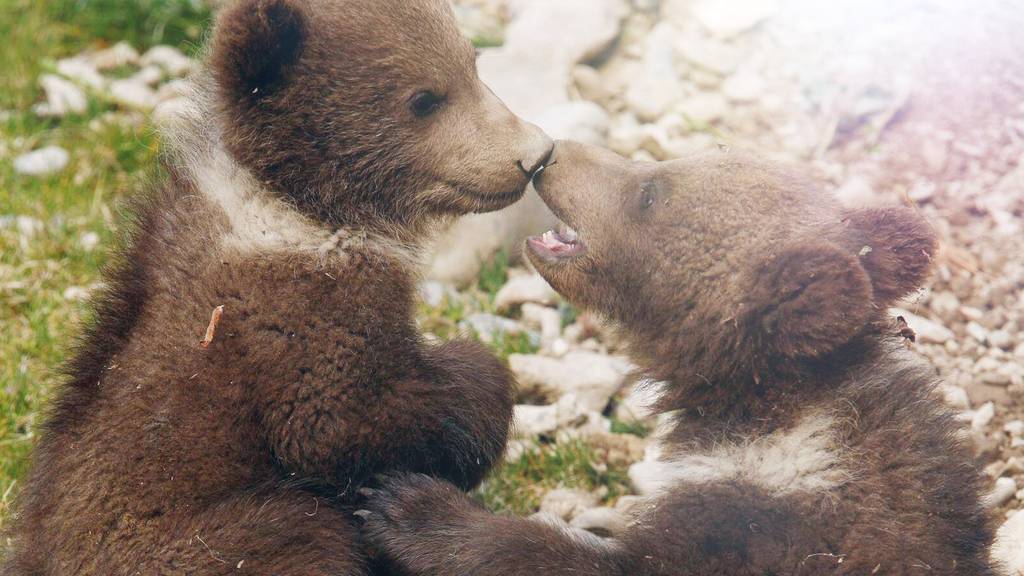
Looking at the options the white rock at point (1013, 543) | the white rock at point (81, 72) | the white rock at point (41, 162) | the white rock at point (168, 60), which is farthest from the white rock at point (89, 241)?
the white rock at point (1013, 543)

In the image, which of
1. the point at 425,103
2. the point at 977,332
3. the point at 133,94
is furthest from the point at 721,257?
the point at 133,94

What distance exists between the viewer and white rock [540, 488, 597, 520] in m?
6.31

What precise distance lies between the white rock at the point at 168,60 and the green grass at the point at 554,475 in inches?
199

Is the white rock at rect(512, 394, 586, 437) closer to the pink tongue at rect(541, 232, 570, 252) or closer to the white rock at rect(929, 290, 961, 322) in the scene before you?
the pink tongue at rect(541, 232, 570, 252)

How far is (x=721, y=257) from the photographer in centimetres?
520

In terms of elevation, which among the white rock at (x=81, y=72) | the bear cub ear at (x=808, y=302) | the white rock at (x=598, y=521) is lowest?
the white rock at (x=81, y=72)

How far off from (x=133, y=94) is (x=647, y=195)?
17.9 ft

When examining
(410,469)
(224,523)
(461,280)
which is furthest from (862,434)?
(461,280)

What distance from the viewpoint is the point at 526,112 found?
902 centimetres

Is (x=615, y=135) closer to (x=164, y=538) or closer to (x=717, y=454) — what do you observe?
(x=717, y=454)

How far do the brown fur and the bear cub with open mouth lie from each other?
0.44 m

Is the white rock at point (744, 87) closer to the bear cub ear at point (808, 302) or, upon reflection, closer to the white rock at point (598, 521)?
the white rock at point (598, 521)

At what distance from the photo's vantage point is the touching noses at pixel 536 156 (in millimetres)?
5617

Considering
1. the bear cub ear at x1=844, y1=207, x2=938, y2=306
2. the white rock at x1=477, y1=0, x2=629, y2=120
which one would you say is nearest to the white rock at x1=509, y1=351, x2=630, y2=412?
the bear cub ear at x1=844, y1=207, x2=938, y2=306
